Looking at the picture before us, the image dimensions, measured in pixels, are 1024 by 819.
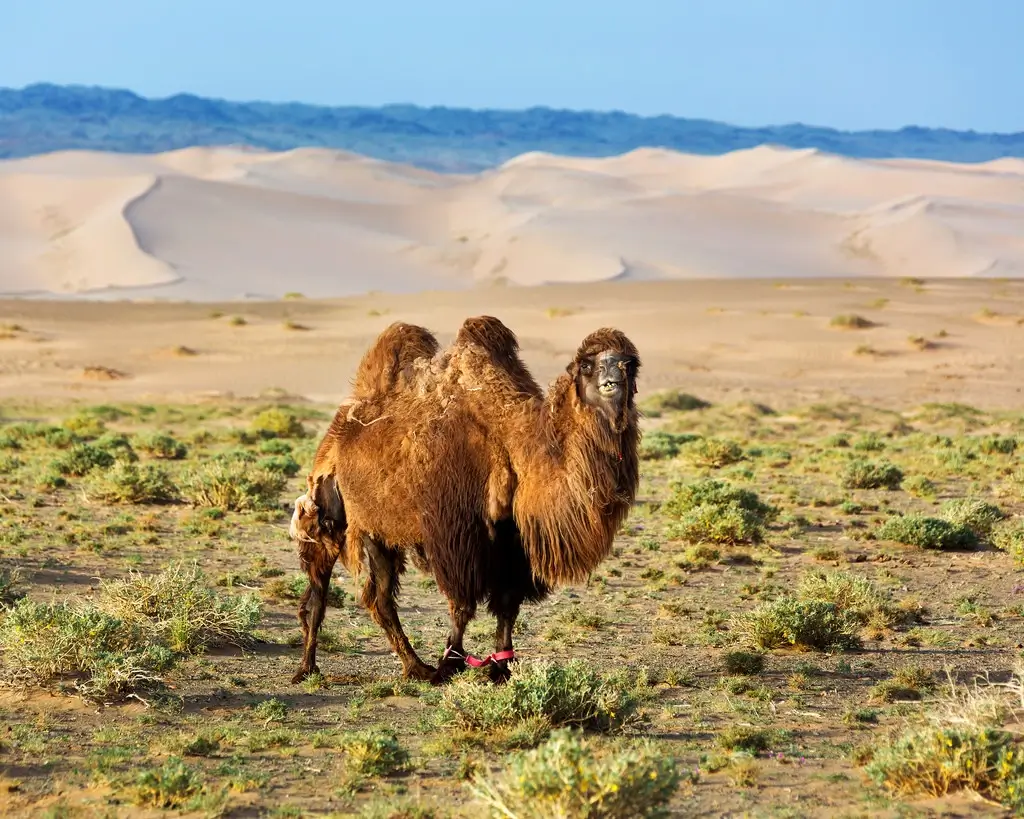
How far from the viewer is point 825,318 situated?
42.4 meters

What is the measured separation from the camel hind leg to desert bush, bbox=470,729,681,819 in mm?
2845

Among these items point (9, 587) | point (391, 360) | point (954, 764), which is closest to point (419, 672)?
point (391, 360)

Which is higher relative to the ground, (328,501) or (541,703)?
(328,501)

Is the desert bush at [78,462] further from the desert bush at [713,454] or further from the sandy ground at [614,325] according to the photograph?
the sandy ground at [614,325]

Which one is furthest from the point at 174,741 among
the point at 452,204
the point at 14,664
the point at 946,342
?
the point at 452,204

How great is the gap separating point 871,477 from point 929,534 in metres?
3.46

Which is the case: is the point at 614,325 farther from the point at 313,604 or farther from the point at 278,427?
the point at 313,604

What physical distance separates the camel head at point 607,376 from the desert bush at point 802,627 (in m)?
2.41

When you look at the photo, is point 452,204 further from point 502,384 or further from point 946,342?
point 502,384

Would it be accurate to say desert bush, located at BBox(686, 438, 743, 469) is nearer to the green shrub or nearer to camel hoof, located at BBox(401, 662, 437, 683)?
camel hoof, located at BBox(401, 662, 437, 683)

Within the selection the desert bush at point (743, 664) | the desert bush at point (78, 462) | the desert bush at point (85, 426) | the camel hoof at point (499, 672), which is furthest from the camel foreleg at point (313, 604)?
the desert bush at point (85, 426)

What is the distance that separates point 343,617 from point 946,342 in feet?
103

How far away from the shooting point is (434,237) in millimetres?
97375

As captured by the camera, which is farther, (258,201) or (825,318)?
(258,201)
